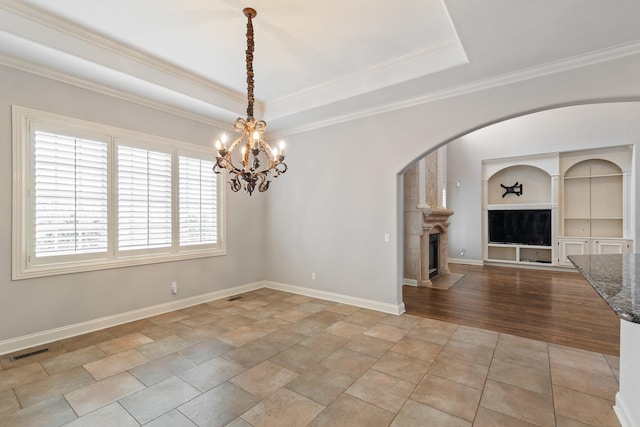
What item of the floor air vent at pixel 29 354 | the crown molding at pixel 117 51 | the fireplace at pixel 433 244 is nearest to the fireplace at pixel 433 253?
the fireplace at pixel 433 244

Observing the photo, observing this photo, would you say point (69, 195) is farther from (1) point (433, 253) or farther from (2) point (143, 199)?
(1) point (433, 253)

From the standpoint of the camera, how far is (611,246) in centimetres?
706

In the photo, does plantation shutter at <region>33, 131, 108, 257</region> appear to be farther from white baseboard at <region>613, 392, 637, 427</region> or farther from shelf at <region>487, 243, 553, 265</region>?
shelf at <region>487, 243, 553, 265</region>

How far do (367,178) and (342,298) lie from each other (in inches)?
80.0

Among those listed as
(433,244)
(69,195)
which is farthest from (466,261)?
(69,195)

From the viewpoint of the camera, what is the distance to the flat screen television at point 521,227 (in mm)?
8047

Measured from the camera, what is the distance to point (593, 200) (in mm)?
7707

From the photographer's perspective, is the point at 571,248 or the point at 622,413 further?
the point at 571,248

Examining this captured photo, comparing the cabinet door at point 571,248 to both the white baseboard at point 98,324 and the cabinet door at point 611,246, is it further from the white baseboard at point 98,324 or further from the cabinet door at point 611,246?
the white baseboard at point 98,324

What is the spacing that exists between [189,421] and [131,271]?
268 cm

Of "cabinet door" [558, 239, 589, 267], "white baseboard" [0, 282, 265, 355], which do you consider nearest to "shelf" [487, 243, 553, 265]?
"cabinet door" [558, 239, 589, 267]

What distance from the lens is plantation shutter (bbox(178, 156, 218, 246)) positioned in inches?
185

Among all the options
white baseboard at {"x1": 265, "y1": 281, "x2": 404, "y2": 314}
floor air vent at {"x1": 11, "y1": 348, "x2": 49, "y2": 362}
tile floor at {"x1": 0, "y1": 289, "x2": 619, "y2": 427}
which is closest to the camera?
tile floor at {"x1": 0, "y1": 289, "x2": 619, "y2": 427}

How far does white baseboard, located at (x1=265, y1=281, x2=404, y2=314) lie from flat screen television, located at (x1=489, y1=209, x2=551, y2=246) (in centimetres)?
591
